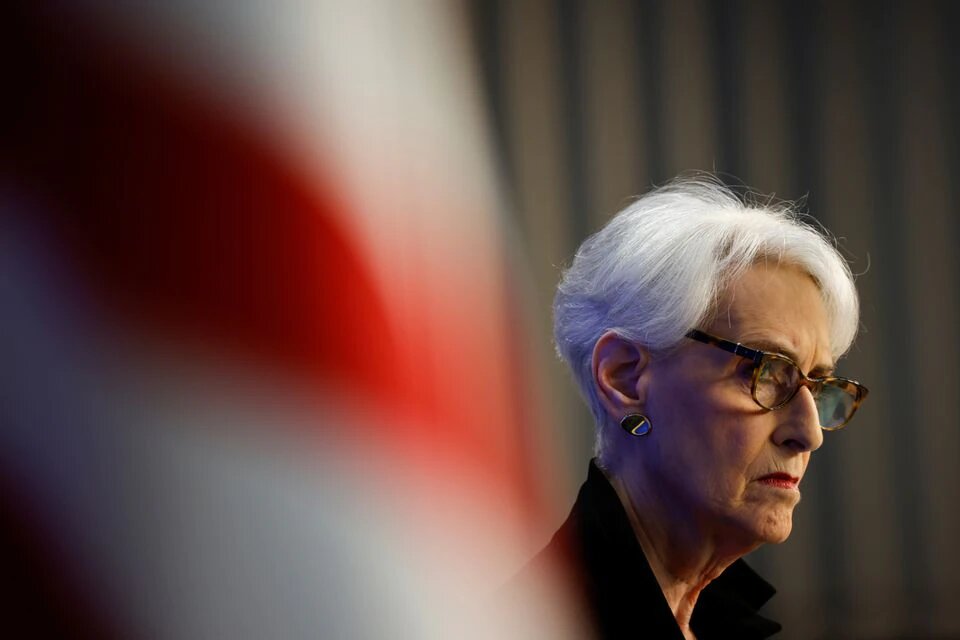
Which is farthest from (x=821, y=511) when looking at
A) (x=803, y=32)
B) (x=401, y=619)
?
(x=401, y=619)

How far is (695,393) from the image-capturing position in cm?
97

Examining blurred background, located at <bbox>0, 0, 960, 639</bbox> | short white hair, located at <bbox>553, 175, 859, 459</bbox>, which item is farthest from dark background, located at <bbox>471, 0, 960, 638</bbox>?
blurred background, located at <bbox>0, 0, 960, 639</bbox>

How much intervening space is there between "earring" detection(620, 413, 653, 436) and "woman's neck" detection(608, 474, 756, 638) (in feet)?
0.22

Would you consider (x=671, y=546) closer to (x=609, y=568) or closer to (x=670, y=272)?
(x=609, y=568)

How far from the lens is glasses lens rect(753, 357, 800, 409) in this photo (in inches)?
38.0

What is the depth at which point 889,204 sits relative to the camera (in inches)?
94.9

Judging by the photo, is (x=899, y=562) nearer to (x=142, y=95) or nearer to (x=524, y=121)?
(x=524, y=121)

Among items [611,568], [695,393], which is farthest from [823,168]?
[611,568]

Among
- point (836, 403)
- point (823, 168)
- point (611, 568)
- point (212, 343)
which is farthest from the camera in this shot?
point (823, 168)

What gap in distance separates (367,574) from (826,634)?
6.87 feet

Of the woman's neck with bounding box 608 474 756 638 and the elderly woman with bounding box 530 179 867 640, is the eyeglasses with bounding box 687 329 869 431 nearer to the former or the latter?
the elderly woman with bounding box 530 179 867 640

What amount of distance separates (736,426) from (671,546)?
14 cm

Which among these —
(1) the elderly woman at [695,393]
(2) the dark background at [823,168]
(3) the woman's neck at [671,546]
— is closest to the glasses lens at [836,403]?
(1) the elderly woman at [695,393]

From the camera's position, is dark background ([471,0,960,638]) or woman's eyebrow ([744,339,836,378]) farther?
dark background ([471,0,960,638])
